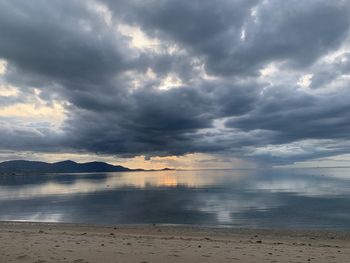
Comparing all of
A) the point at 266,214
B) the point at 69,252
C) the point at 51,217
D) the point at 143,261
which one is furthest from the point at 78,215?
the point at 143,261

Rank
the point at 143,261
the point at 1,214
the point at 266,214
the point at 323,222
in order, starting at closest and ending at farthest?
the point at 143,261, the point at 323,222, the point at 266,214, the point at 1,214

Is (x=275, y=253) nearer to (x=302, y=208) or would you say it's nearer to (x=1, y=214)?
(x=302, y=208)

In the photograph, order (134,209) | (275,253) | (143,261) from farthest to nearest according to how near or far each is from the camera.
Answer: (134,209) → (275,253) → (143,261)

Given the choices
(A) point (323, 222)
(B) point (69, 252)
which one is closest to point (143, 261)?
(B) point (69, 252)

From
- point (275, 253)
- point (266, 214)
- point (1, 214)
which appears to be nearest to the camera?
point (275, 253)

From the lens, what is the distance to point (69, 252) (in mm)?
15984

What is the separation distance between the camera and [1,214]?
179 feet

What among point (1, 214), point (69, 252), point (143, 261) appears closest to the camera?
point (143, 261)

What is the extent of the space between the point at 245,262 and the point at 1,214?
2159 inches

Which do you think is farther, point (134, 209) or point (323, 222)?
point (134, 209)

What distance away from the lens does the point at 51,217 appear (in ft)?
163

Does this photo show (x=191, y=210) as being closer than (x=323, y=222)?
No

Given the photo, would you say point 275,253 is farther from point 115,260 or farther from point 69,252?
point 69,252

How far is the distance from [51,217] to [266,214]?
36868mm
